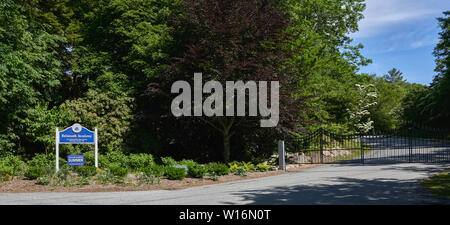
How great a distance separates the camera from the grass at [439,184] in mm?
8203

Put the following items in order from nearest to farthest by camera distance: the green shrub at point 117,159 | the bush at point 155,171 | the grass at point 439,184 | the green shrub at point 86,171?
1. the grass at point 439,184
2. the green shrub at point 86,171
3. the bush at point 155,171
4. the green shrub at point 117,159

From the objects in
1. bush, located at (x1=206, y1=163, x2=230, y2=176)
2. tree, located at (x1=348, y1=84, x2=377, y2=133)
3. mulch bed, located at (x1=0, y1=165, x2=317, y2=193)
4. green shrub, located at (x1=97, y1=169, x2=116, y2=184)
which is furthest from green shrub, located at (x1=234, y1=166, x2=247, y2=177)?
tree, located at (x1=348, y1=84, x2=377, y2=133)

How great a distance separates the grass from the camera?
820cm

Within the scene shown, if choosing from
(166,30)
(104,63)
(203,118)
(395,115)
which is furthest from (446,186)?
(395,115)

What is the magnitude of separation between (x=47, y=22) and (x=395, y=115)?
175ft

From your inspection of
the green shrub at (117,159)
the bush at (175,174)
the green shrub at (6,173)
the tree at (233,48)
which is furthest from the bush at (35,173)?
the tree at (233,48)

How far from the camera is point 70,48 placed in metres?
20.9

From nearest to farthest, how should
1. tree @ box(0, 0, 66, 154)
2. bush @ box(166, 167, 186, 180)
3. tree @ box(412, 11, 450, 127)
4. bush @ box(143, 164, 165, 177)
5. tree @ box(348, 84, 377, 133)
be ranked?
bush @ box(143, 164, 165, 177) → bush @ box(166, 167, 186, 180) → tree @ box(0, 0, 66, 154) → tree @ box(348, 84, 377, 133) → tree @ box(412, 11, 450, 127)

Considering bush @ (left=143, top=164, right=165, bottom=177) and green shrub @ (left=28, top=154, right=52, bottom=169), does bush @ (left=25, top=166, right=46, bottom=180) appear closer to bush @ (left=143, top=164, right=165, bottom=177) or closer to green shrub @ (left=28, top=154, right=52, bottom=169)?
bush @ (left=143, top=164, right=165, bottom=177)

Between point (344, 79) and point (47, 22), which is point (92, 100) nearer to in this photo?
point (47, 22)

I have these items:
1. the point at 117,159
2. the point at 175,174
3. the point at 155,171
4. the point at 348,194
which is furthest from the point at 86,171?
the point at 348,194

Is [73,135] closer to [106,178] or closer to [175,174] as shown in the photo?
[106,178]

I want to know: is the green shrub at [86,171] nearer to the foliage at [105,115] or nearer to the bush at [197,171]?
the bush at [197,171]

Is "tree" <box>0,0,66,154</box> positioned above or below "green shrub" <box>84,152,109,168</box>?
above
